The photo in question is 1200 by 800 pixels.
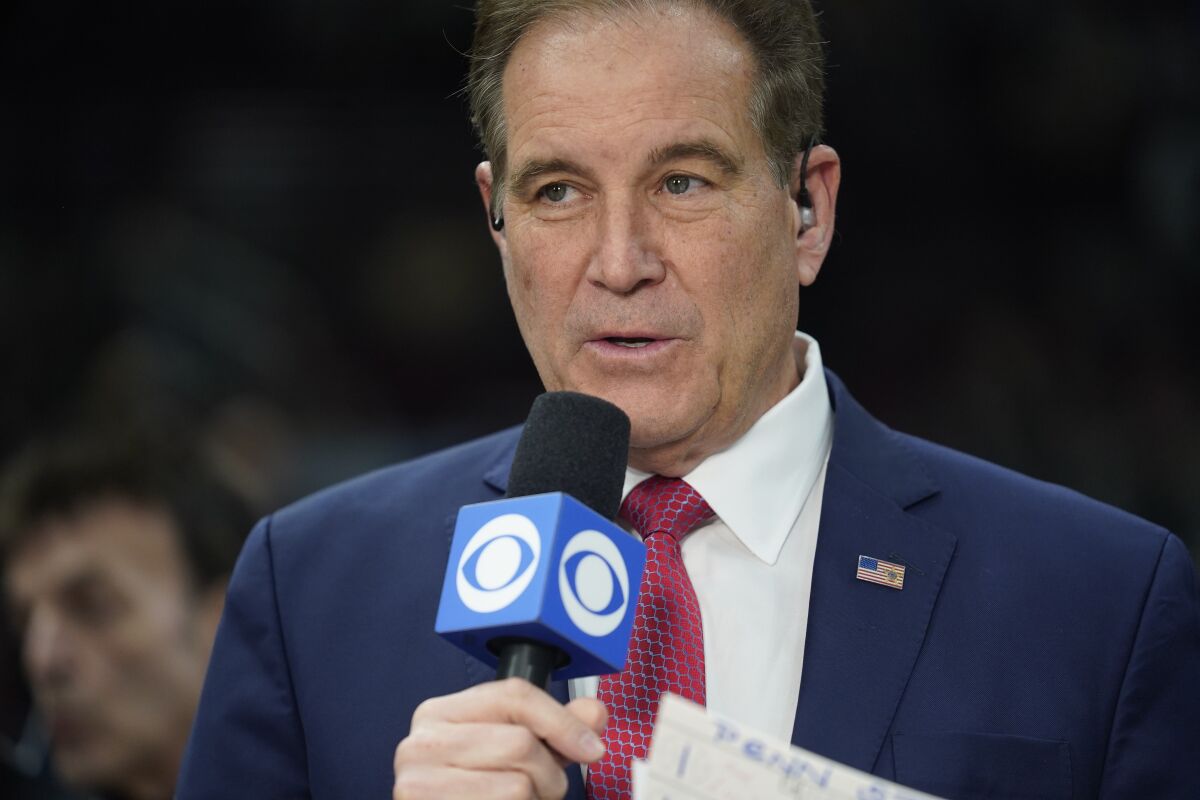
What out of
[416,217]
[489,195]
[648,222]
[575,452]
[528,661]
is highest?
[416,217]

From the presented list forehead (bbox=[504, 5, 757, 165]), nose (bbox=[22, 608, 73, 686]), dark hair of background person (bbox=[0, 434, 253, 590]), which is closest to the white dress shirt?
forehead (bbox=[504, 5, 757, 165])

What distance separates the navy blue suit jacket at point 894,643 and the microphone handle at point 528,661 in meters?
0.49

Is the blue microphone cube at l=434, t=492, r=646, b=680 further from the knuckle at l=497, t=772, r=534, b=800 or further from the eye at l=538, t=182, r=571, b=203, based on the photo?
the eye at l=538, t=182, r=571, b=203

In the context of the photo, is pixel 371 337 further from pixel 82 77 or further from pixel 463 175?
pixel 82 77

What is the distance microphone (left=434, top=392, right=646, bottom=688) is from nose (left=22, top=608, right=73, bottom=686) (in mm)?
1890

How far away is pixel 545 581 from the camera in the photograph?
121 centimetres

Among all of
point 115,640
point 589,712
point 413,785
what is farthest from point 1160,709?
point 115,640

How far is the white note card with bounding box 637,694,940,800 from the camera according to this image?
120 cm

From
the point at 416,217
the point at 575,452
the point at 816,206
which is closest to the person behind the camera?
the point at 575,452

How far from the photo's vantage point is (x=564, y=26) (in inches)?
72.6

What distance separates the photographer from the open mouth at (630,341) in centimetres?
176

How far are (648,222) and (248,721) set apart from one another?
80 cm

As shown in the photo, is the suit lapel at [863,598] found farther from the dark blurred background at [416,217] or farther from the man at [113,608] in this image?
the dark blurred background at [416,217]

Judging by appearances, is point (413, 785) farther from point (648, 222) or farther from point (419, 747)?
point (648, 222)
